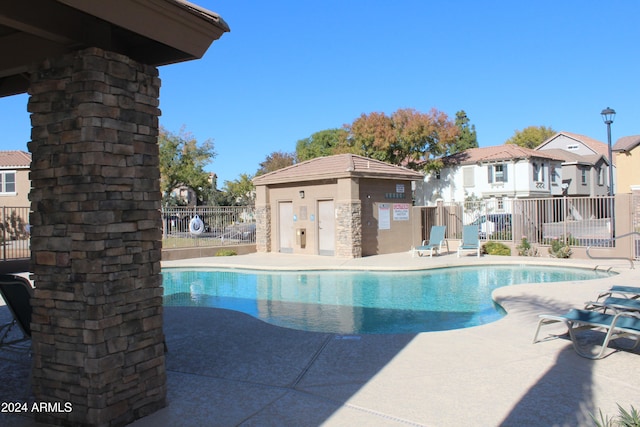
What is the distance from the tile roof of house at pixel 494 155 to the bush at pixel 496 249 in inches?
783

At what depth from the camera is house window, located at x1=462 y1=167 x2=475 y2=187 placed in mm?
38562

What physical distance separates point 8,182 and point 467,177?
33723mm

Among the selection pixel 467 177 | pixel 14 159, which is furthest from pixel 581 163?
pixel 14 159

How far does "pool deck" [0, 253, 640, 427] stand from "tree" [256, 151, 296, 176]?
130 ft

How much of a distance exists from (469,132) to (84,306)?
6304 centimetres

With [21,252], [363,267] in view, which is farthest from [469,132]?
[21,252]

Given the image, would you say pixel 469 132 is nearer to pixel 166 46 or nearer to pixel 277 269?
pixel 277 269

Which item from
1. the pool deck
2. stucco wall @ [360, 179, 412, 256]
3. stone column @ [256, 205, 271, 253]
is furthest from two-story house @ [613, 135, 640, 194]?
the pool deck

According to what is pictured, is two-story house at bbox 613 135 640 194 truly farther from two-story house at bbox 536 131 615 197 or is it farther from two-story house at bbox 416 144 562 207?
two-story house at bbox 536 131 615 197

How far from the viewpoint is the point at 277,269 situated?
15.6m

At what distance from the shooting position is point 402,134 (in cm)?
3553

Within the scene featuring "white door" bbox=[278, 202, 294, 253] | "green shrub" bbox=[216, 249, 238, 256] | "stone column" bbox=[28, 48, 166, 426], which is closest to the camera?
"stone column" bbox=[28, 48, 166, 426]

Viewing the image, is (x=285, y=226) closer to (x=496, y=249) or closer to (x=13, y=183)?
(x=496, y=249)

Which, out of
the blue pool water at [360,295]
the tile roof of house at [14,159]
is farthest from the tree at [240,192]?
the blue pool water at [360,295]
